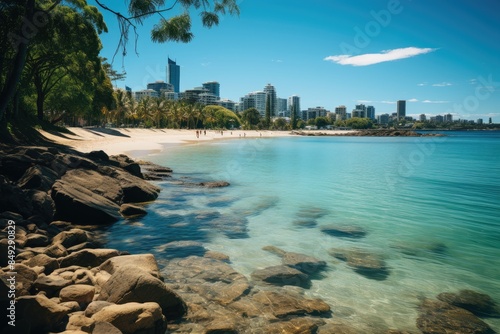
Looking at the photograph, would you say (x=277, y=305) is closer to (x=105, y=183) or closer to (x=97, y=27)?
(x=105, y=183)

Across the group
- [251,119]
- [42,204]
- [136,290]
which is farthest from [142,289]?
[251,119]

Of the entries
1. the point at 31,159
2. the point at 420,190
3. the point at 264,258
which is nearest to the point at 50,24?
the point at 31,159

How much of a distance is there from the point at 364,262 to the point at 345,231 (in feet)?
10.2

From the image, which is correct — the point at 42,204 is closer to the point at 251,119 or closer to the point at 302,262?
the point at 302,262

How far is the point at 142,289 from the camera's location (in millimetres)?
5258

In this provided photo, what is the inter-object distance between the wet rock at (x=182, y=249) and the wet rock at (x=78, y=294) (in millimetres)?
3472

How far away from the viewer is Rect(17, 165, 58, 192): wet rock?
10867 millimetres

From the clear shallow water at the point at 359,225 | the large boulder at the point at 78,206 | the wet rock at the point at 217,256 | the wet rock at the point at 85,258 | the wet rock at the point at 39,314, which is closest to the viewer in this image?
the wet rock at the point at 39,314

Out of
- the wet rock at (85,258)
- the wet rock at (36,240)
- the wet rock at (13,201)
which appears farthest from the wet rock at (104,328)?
the wet rock at (13,201)

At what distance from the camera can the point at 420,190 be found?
22.1 metres

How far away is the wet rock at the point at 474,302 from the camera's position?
270 inches

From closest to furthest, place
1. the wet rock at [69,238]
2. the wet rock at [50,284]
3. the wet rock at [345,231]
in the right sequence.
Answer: the wet rock at [50,284], the wet rock at [69,238], the wet rock at [345,231]

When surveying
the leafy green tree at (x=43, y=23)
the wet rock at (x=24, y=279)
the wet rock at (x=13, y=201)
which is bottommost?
the wet rock at (x=24, y=279)

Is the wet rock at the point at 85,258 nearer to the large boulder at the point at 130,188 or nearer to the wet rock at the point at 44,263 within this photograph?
the wet rock at the point at 44,263
